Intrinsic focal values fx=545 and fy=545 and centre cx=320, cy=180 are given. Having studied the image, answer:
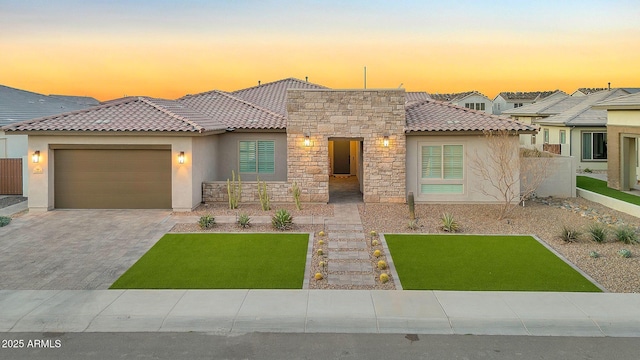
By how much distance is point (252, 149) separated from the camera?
73.1 feet

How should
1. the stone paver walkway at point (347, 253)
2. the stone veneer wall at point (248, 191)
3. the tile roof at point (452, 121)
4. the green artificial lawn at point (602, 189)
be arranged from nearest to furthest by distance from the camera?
the stone paver walkway at point (347, 253), the tile roof at point (452, 121), the stone veneer wall at point (248, 191), the green artificial lawn at point (602, 189)

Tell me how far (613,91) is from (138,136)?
32.4 meters

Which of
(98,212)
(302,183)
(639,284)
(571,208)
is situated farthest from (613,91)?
(98,212)

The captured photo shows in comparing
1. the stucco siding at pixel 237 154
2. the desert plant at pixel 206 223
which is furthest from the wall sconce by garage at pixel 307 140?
the desert plant at pixel 206 223

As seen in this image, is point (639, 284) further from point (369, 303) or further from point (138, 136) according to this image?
point (138, 136)

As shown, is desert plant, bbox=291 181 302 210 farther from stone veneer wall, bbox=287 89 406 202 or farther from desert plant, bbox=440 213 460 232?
desert plant, bbox=440 213 460 232

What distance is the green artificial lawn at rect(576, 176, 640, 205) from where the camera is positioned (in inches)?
812

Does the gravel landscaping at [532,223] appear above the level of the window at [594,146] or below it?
below

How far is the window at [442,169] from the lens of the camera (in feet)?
66.2

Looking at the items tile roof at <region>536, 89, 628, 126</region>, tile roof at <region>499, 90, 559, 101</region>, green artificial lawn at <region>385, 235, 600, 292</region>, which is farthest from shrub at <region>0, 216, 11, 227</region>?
tile roof at <region>499, 90, 559, 101</region>

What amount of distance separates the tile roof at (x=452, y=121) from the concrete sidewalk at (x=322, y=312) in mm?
10534

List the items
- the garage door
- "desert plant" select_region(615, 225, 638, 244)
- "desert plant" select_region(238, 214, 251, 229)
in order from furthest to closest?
1. the garage door
2. "desert plant" select_region(238, 214, 251, 229)
3. "desert plant" select_region(615, 225, 638, 244)

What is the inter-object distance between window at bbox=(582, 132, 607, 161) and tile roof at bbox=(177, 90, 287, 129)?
18751mm

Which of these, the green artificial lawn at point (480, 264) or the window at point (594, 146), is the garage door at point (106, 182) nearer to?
the green artificial lawn at point (480, 264)
